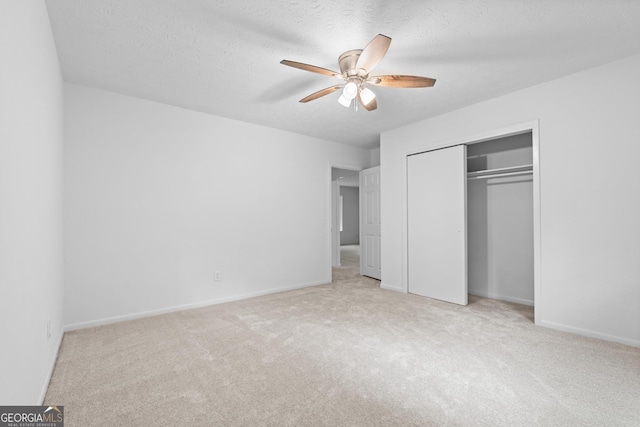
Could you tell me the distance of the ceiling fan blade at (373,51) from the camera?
1783mm

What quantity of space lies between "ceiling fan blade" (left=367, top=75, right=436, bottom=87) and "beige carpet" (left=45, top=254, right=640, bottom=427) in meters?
2.19

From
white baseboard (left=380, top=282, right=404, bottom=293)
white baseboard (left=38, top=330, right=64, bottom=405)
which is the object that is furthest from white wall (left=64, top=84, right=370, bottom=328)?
white baseboard (left=380, top=282, right=404, bottom=293)

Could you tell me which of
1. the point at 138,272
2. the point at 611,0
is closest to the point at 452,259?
the point at 611,0

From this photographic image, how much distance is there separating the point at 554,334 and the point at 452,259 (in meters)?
1.29

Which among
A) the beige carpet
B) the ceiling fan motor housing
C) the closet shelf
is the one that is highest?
the ceiling fan motor housing

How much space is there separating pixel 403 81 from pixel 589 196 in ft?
7.05

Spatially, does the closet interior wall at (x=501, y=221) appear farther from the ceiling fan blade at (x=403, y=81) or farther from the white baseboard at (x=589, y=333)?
the ceiling fan blade at (x=403, y=81)

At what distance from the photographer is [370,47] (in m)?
1.89

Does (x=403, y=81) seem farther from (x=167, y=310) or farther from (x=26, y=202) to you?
(x=167, y=310)

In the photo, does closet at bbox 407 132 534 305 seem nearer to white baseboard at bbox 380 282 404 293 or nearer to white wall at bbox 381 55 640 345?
white baseboard at bbox 380 282 404 293

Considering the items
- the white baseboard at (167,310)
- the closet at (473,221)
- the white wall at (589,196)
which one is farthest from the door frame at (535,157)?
the white baseboard at (167,310)

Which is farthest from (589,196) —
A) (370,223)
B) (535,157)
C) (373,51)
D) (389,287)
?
(370,223)

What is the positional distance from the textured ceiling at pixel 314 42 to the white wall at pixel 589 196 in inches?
9.3

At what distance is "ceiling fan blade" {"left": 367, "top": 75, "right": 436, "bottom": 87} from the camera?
2.26 metres
